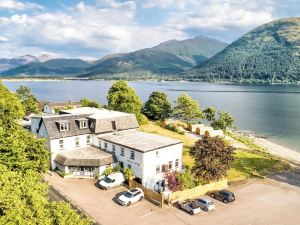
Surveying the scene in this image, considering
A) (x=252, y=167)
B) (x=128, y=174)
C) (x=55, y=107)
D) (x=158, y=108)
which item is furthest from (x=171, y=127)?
(x=55, y=107)

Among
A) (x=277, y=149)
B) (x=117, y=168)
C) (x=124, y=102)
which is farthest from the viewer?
(x=277, y=149)

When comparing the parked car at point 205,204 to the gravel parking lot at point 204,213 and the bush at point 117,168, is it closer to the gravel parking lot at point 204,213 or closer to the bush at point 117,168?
the gravel parking lot at point 204,213

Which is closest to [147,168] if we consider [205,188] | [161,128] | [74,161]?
[205,188]

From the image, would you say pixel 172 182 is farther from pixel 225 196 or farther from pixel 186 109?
pixel 186 109

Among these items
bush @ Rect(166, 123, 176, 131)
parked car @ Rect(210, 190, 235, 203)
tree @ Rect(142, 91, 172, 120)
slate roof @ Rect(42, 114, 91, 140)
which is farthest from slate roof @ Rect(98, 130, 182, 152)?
tree @ Rect(142, 91, 172, 120)

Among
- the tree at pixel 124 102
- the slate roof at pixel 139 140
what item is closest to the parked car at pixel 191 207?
the slate roof at pixel 139 140

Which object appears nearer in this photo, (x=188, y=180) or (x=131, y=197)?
(x=131, y=197)

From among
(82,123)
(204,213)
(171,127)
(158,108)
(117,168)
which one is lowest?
(204,213)

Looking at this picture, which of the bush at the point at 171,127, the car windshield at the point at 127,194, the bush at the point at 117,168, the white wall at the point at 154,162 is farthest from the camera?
the bush at the point at 171,127
